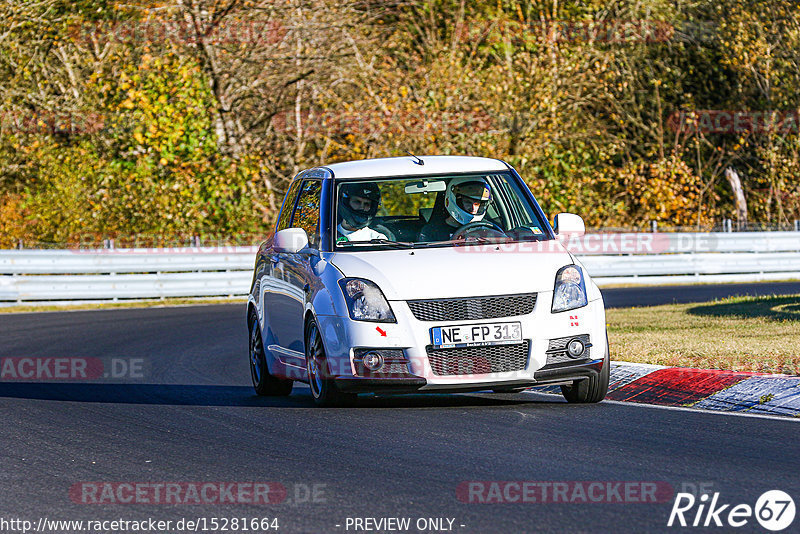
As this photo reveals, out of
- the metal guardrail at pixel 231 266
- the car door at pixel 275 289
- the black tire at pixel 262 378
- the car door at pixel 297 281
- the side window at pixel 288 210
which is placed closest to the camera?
the car door at pixel 297 281

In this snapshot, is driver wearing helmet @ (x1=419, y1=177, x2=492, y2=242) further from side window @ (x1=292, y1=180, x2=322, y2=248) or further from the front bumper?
the front bumper

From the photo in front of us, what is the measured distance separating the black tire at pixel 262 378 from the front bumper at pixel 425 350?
Answer: 2.05m

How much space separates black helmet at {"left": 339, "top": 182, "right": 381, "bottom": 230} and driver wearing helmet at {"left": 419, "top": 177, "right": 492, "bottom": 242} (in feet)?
1.42

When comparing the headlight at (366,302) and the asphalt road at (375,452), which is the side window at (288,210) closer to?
the asphalt road at (375,452)

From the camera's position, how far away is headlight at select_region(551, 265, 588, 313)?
9312 millimetres

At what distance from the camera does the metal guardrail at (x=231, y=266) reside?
26062 millimetres

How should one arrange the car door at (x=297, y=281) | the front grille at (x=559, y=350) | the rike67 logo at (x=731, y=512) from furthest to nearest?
1. the car door at (x=297, y=281)
2. the front grille at (x=559, y=350)
3. the rike67 logo at (x=731, y=512)

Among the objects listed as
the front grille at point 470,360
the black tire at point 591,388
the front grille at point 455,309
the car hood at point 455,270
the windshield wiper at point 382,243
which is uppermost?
the windshield wiper at point 382,243

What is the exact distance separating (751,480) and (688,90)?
121 feet

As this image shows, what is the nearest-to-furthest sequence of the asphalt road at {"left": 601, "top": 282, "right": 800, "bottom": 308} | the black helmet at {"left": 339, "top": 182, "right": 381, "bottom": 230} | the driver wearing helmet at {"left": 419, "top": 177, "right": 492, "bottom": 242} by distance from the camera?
the black helmet at {"left": 339, "top": 182, "right": 381, "bottom": 230} → the driver wearing helmet at {"left": 419, "top": 177, "right": 492, "bottom": 242} → the asphalt road at {"left": 601, "top": 282, "right": 800, "bottom": 308}

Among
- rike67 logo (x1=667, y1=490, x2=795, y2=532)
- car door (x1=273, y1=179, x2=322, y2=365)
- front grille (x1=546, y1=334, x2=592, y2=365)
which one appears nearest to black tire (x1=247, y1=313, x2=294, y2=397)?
car door (x1=273, y1=179, x2=322, y2=365)

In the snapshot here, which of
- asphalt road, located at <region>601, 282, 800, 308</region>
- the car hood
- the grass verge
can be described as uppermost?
the car hood

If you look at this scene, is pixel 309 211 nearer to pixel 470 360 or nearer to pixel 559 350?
pixel 470 360

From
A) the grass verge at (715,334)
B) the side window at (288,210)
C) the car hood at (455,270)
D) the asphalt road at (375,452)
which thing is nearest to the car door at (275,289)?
the side window at (288,210)
